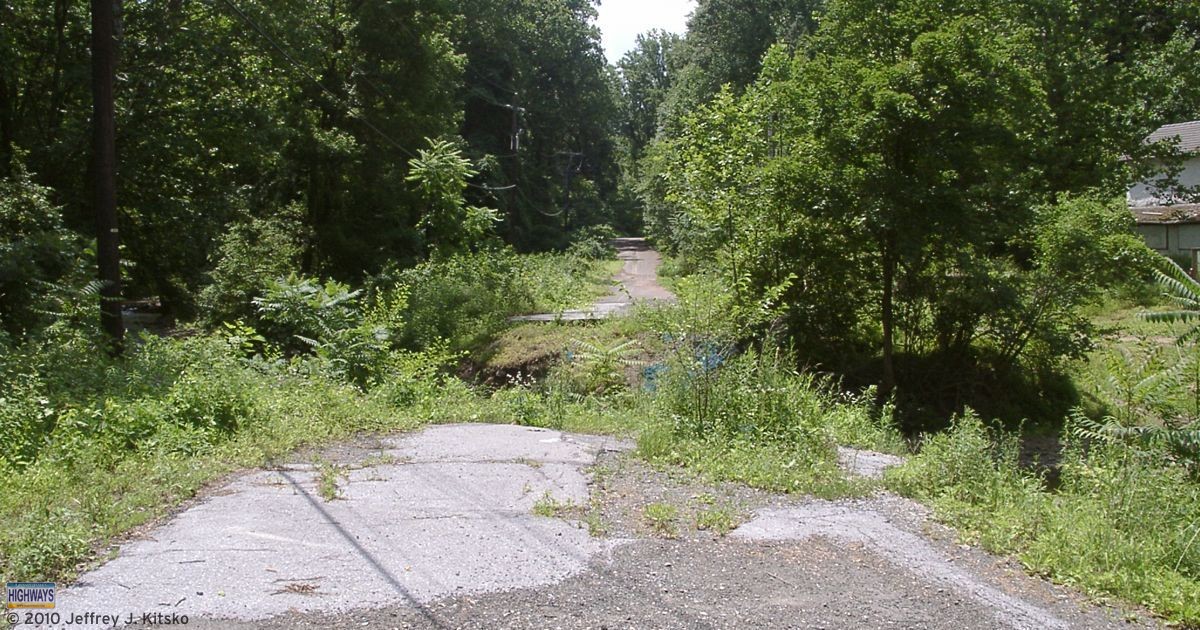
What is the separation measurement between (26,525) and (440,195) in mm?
21596

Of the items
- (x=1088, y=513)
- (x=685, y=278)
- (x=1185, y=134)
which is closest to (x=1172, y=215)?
(x=1185, y=134)

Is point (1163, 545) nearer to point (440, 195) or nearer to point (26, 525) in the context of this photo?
point (26, 525)

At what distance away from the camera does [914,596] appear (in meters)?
4.76

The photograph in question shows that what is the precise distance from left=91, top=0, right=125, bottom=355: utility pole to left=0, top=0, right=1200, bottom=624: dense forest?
72 millimetres

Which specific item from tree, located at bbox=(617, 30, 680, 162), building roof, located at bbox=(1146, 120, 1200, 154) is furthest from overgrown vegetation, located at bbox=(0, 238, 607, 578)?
tree, located at bbox=(617, 30, 680, 162)

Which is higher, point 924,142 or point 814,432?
point 924,142

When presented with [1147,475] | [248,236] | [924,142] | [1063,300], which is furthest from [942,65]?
[248,236]

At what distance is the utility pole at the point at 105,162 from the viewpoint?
11992 millimetres

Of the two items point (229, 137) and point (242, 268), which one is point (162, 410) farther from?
point (229, 137)

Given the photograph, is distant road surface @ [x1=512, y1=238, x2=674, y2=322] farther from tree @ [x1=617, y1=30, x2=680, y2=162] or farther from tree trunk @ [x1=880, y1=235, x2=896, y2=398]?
tree @ [x1=617, y1=30, x2=680, y2=162]

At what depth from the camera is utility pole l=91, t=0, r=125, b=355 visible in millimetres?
11992

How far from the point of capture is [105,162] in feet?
39.7

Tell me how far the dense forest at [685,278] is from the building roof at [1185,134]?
11.9 feet

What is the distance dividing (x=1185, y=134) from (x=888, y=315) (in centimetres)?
2569
